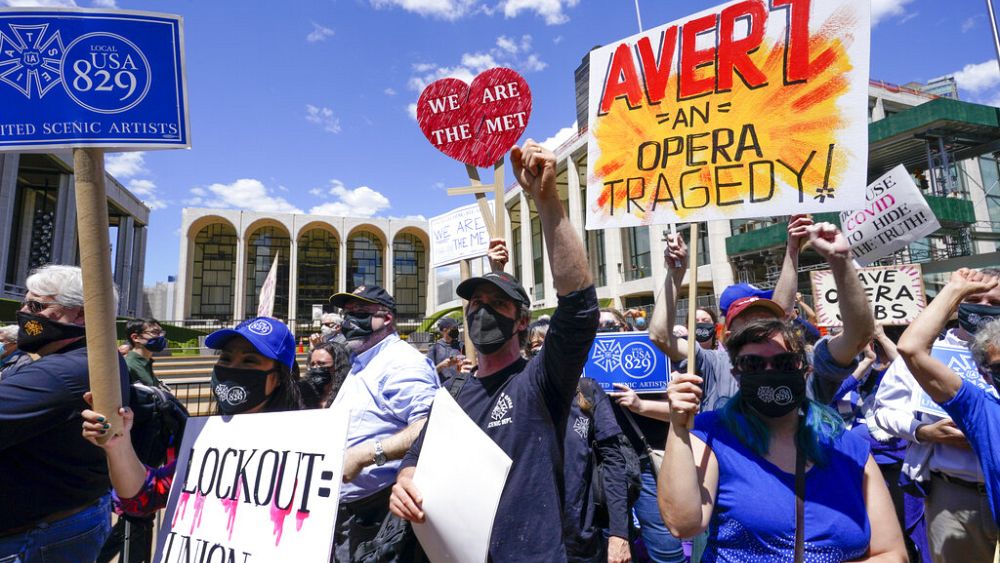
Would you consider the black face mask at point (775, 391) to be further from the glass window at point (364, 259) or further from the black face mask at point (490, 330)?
the glass window at point (364, 259)

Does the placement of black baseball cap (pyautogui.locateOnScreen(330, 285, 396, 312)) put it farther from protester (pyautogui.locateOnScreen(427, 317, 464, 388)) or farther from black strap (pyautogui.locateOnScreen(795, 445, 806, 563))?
black strap (pyautogui.locateOnScreen(795, 445, 806, 563))

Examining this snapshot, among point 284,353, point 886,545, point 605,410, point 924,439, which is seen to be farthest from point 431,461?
point 924,439

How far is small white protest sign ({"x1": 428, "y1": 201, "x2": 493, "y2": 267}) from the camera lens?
5.25 meters

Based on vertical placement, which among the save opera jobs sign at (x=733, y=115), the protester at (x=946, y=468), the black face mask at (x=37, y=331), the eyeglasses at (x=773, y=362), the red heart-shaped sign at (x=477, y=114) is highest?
the red heart-shaped sign at (x=477, y=114)

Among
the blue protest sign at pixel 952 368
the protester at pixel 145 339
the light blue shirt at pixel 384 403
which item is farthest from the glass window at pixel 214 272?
the blue protest sign at pixel 952 368

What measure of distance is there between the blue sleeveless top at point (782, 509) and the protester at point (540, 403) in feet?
1.99

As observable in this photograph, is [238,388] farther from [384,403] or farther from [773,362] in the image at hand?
[773,362]

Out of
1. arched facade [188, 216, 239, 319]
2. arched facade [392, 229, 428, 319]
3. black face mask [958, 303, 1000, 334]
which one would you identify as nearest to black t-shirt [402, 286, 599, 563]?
black face mask [958, 303, 1000, 334]

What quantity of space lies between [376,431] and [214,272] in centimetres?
4826

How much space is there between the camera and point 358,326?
370 centimetres

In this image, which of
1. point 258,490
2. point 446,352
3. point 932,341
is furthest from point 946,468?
point 446,352

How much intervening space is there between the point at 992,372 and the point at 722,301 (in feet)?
3.94

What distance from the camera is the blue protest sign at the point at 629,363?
14.6 ft

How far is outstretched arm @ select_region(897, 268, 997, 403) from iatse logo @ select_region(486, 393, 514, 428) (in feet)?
Result: 5.54
